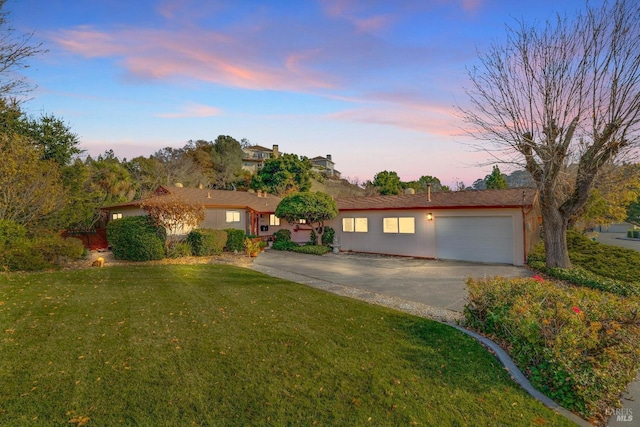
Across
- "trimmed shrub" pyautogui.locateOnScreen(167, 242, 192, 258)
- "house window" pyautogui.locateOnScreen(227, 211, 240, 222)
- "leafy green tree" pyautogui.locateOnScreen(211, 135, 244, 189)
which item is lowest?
"trimmed shrub" pyautogui.locateOnScreen(167, 242, 192, 258)

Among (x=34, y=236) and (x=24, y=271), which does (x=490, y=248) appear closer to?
(x=24, y=271)

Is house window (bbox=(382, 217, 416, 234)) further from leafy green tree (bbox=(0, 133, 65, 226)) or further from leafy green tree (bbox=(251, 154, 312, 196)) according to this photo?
leafy green tree (bbox=(251, 154, 312, 196))

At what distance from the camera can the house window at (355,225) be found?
59.1 ft

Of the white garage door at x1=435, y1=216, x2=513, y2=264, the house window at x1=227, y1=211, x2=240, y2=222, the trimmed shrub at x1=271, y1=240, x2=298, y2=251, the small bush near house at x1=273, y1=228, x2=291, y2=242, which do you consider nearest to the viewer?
the white garage door at x1=435, y1=216, x2=513, y2=264

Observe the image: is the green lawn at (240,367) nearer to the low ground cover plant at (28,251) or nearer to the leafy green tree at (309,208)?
the low ground cover plant at (28,251)

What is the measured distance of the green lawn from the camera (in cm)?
319

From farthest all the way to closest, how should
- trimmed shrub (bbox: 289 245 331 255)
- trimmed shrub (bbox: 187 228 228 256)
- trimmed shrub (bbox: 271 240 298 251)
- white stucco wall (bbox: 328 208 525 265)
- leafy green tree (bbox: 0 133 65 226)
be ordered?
trimmed shrub (bbox: 271 240 298 251), trimmed shrub (bbox: 289 245 331 255), trimmed shrub (bbox: 187 228 228 256), white stucco wall (bbox: 328 208 525 265), leafy green tree (bbox: 0 133 65 226)

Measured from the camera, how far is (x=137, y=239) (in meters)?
13.7

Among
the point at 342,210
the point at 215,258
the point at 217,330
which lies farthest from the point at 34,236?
the point at 342,210

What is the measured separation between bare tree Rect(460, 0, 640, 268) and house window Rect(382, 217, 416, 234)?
5631 mm

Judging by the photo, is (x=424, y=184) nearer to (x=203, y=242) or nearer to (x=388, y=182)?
(x=388, y=182)

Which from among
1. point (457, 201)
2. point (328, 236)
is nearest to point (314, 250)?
point (328, 236)

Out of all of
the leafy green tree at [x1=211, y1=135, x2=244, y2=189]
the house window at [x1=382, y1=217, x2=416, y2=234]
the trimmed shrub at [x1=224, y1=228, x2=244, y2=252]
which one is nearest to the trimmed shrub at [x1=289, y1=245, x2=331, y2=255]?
the trimmed shrub at [x1=224, y1=228, x2=244, y2=252]

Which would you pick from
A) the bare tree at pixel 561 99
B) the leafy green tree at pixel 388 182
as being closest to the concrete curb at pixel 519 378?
the bare tree at pixel 561 99
